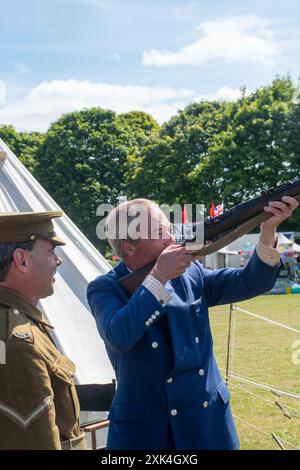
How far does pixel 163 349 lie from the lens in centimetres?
322

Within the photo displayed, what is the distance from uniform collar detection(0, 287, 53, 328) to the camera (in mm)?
2723

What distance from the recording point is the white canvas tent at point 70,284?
5.62m

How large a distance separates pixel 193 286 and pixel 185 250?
1.52 ft

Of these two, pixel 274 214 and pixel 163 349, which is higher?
pixel 274 214

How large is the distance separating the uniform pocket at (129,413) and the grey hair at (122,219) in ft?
2.77

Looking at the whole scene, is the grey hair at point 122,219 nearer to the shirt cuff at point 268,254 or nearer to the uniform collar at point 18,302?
the shirt cuff at point 268,254

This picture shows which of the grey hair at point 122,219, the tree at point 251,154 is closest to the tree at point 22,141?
the tree at point 251,154

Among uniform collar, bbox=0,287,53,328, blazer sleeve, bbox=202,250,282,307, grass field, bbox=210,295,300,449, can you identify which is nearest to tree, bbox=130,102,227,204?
grass field, bbox=210,295,300,449

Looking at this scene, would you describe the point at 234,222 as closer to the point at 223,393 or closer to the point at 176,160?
the point at 223,393

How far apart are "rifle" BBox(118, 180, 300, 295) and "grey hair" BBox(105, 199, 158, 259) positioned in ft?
0.67

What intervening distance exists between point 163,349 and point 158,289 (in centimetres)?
37

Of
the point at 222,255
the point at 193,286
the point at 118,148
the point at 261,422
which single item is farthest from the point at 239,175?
the point at 193,286

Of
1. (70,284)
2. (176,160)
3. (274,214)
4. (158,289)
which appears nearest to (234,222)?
(274,214)

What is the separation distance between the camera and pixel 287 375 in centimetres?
1144
